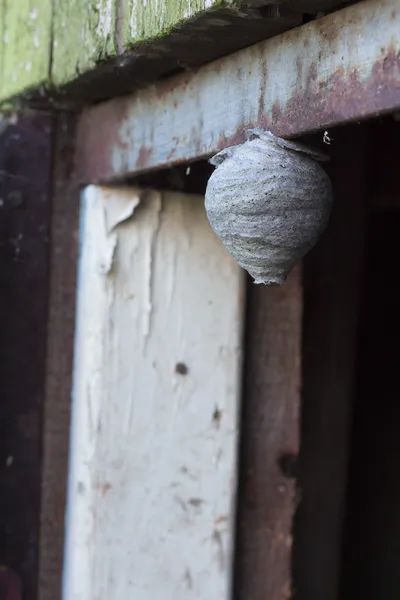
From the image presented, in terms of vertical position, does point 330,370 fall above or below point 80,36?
below

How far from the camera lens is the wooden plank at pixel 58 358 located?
0.93 m

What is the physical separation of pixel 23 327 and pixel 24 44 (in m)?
0.39

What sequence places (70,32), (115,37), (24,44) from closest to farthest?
1. (115,37)
2. (70,32)
3. (24,44)

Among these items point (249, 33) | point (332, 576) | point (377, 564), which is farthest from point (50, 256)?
point (377, 564)

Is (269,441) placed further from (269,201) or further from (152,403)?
(269,201)

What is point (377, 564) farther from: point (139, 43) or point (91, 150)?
point (139, 43)

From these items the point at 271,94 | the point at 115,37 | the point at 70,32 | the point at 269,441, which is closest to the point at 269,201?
the point at 271,94

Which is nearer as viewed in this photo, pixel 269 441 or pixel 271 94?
pixel 271 94

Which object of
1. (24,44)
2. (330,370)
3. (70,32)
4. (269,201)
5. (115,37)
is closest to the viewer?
(269,201)

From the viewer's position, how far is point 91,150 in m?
0.90

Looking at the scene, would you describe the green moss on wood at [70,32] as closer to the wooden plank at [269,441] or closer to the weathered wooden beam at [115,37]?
the weathered wooden beam at [115,37]

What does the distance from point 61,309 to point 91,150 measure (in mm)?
215

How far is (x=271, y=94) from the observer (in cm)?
58

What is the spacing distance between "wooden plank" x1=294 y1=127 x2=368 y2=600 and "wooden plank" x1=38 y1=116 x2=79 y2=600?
13.7 inches
